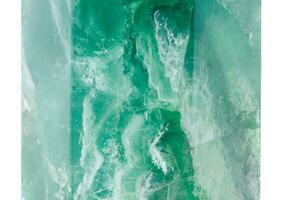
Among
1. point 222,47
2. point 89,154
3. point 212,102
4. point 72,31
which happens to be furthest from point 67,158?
point 222,47

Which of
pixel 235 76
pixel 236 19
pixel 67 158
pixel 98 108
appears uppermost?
pixel 236 19

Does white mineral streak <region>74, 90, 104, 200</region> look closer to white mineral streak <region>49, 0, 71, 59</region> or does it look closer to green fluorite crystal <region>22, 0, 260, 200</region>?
green fluorite crystal <region>22, 0, 260, 200</region>

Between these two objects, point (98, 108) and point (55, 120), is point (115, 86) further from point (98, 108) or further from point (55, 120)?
point (55, 120)

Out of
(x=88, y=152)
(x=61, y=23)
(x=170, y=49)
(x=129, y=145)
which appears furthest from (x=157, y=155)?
(x=61, y=23)

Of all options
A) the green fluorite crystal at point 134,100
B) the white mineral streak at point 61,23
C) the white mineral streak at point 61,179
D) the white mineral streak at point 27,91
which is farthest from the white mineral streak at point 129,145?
the white mineral streak at point 27,91

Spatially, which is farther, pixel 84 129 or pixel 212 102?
pixel 212 102

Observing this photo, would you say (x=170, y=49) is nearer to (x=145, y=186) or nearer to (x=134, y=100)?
(x=134, y=100)

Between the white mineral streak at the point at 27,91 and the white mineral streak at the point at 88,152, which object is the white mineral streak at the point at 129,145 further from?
the white mineral streak at the point at 27,91
